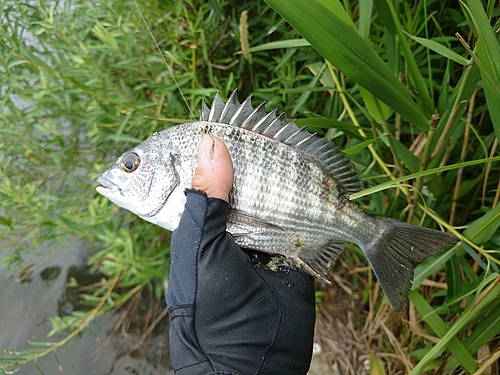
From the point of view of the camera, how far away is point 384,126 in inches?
56.9

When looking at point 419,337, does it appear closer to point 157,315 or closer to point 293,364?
point 293,364

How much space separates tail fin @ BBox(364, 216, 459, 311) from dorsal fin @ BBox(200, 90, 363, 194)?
242mm

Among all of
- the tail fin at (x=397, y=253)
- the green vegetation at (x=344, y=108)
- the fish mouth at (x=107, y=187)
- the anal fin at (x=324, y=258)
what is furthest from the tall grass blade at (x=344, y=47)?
the fish mouth at (x=107, y=187)

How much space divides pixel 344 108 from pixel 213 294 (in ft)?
4.02

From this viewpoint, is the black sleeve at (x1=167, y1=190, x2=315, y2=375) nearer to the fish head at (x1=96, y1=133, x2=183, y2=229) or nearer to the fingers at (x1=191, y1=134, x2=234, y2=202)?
the fingers at (x1=191, y1=134, x2=234, y2=202)

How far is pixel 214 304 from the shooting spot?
3.88 ft

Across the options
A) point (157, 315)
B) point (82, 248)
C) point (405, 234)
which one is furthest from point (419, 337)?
point (82, 248)

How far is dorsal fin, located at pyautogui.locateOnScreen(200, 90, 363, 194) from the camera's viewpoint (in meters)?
1.32

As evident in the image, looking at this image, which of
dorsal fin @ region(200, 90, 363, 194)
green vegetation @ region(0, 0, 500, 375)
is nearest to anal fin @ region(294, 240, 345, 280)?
dorsal fin @ region(200, 90, 363, 194)

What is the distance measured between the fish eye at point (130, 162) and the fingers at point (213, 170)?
26cm

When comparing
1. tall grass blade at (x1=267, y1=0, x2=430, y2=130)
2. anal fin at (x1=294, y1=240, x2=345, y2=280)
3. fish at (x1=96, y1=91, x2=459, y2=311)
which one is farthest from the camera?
anal fin at (x1=294, y1=240, x2=345, y2=280)

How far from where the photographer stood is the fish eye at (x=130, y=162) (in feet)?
4.32

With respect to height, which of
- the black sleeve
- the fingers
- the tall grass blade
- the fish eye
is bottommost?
the black sleeve

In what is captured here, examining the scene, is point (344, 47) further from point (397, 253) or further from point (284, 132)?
point (397, 253)
